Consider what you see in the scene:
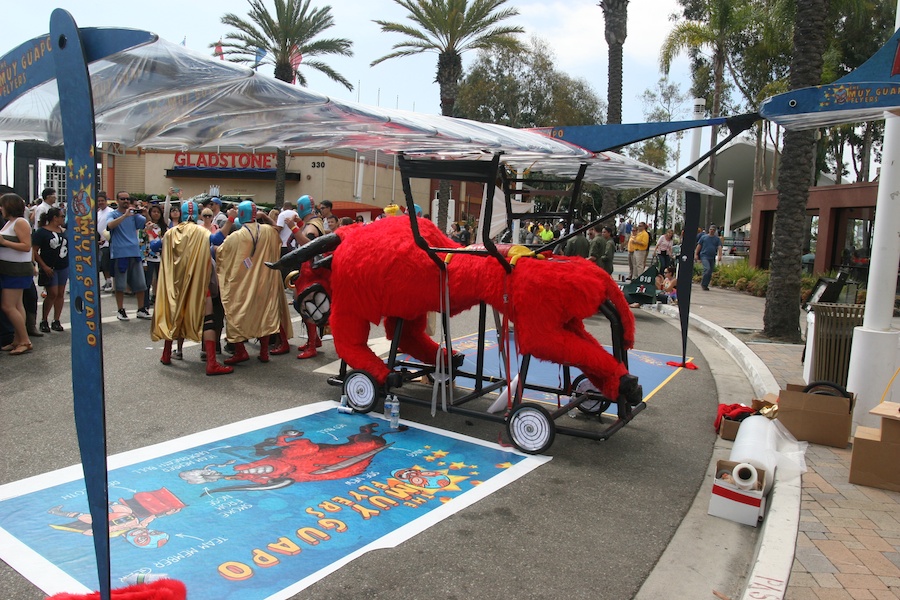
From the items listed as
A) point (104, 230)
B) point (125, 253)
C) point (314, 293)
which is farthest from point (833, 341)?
point (104, 230)

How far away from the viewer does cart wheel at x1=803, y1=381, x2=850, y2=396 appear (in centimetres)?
532

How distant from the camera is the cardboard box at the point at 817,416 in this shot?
523cm

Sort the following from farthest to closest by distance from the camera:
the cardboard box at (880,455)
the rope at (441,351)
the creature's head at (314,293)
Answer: the creature's head at (314,293) < the rope at (441,351) < the cardboard box at (880,455)

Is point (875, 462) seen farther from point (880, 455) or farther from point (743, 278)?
point (743, 278)

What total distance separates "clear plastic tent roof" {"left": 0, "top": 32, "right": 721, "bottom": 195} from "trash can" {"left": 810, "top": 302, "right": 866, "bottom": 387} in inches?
103

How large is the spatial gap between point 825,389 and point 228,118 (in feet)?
16.9

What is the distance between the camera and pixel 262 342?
7.52 m

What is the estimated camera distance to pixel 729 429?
18.3 ft

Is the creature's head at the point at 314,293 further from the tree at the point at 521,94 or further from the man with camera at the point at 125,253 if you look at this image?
the tree at the point at 521,94

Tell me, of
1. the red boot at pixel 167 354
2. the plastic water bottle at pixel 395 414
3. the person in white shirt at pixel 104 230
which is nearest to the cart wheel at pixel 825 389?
the plastic water bottle at pixel 395 414

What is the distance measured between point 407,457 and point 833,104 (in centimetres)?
383

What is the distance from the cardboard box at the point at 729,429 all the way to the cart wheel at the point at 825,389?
0.61 meters

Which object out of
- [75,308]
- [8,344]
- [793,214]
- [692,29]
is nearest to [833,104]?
[75,308]

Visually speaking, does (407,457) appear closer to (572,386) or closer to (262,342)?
(572,386)
